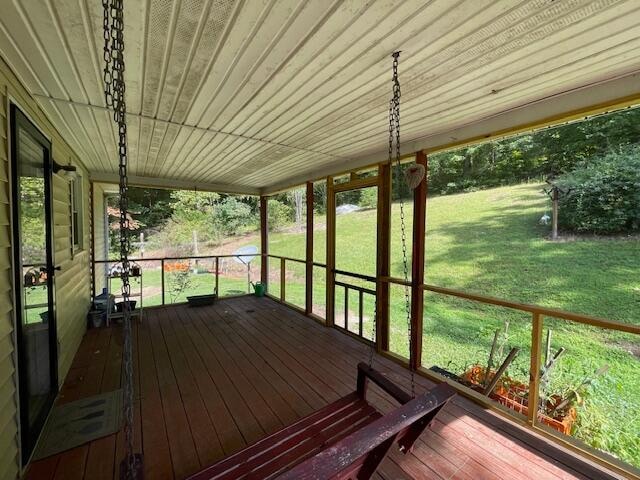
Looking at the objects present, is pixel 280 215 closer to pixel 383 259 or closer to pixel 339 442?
pixel 383 259

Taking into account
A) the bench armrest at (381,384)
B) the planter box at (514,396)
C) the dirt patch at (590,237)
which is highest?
the dirt patch at (590,237)

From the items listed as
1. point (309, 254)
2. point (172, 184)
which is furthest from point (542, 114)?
point (172, 184)

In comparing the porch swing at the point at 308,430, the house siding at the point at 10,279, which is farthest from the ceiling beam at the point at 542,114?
the house siding at the point at 10,279

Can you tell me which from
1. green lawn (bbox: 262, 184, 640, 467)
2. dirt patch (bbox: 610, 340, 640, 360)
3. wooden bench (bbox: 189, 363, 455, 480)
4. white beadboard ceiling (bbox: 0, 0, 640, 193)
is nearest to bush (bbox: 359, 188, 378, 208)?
green lawn (bbox: 262, 184, 640, 467)

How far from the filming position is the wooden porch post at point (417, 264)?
2920 mm

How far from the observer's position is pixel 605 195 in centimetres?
662

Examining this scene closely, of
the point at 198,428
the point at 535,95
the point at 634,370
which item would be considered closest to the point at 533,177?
the point at 634,370

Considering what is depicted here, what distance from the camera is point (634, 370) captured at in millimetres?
3949

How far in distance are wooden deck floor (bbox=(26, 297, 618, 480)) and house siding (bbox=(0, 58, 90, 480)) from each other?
0.91ft

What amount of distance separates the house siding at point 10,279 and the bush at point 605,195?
9.90m

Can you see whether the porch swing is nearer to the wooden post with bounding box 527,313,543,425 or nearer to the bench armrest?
the bench armrest

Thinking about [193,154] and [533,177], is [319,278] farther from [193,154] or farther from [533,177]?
[533,177]

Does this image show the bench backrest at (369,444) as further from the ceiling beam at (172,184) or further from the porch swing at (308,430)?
the ceiling beam at (172,184)

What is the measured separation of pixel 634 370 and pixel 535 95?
179 inches
